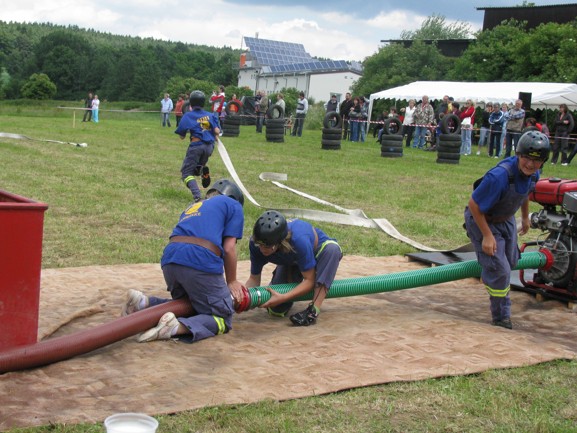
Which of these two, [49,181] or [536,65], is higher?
[536,65]

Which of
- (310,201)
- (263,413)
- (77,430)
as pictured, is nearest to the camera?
(77,430)

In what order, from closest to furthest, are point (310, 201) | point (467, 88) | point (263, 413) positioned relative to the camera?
point (263, 413)
point (310, 201)
point (467, 88)

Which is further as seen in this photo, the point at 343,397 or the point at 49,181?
the point at 49,181

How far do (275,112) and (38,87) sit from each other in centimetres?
6978

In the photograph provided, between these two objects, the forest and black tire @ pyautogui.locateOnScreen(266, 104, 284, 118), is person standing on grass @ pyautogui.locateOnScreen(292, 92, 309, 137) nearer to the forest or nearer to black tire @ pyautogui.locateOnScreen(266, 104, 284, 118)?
black tire @ pyautogui.locateOnScreen(266, 104, 284, 118)

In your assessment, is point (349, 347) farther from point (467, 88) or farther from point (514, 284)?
point (467, 88)

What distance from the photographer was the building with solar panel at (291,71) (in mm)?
70562

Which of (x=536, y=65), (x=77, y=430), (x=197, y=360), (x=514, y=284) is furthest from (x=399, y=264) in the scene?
(x=536, y=65)

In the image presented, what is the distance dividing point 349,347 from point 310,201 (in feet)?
27.8

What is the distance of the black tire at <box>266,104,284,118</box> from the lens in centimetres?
2856

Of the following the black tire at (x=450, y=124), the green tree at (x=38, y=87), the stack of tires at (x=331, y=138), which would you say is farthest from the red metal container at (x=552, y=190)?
the green tree at (x=38, y=87)

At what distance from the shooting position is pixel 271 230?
569 cm

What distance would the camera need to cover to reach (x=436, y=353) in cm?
552

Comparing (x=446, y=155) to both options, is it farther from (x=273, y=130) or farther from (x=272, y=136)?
(x=272, y=136)
